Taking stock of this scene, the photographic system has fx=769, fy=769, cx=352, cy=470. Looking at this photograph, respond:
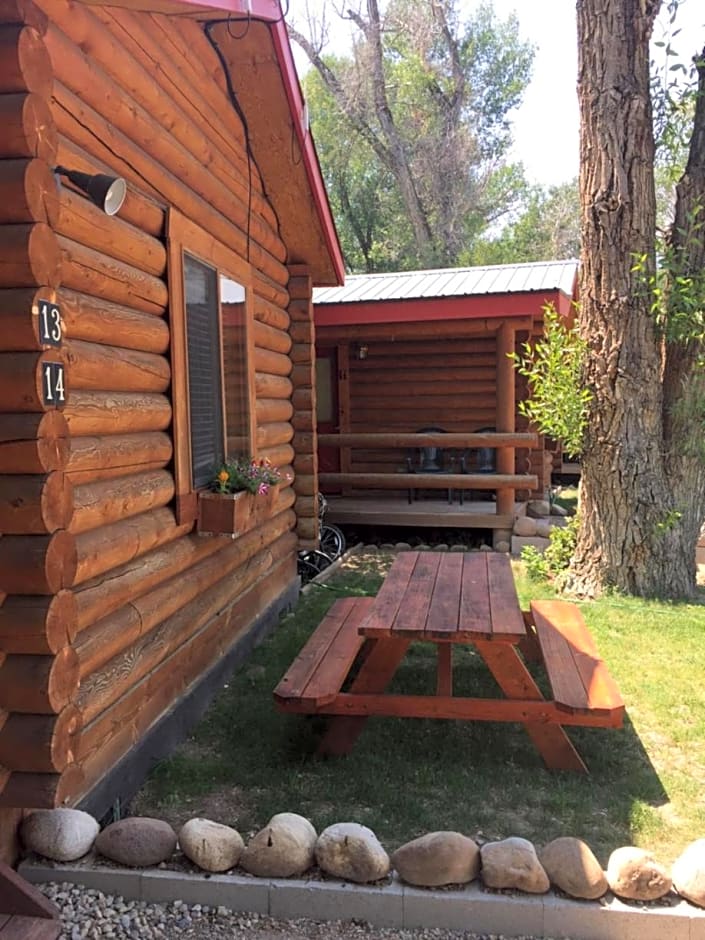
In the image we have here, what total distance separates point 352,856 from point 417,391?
9.13 metres

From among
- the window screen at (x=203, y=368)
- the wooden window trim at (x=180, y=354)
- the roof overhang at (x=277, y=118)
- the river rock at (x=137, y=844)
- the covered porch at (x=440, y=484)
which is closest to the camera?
the river rock at (x=137, y=844)

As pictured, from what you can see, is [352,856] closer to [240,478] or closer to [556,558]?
[240,478]

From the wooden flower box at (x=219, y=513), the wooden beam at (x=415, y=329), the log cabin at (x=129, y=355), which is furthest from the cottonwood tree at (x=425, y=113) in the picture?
the wooden flower box at (x=219, y=513)

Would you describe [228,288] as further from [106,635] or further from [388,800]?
[388,800]

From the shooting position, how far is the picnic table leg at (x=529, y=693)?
3.72 meters

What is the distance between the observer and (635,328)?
7.00m

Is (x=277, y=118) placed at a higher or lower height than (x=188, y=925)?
higher

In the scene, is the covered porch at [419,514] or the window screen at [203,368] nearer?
the window screen at [203,368]

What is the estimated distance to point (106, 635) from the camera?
3.38 meters

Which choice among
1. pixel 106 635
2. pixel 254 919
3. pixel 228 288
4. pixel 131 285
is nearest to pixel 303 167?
pixel 228 288

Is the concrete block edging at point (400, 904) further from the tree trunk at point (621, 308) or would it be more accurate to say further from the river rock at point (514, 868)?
the tree trunk at point (621, 308)

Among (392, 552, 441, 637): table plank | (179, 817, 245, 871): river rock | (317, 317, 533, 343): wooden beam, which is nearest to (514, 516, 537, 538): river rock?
(317, 317, 533, 343): wooden beam

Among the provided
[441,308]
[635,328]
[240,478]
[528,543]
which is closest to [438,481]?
[528,543]

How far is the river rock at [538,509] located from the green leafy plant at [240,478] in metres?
6.19
